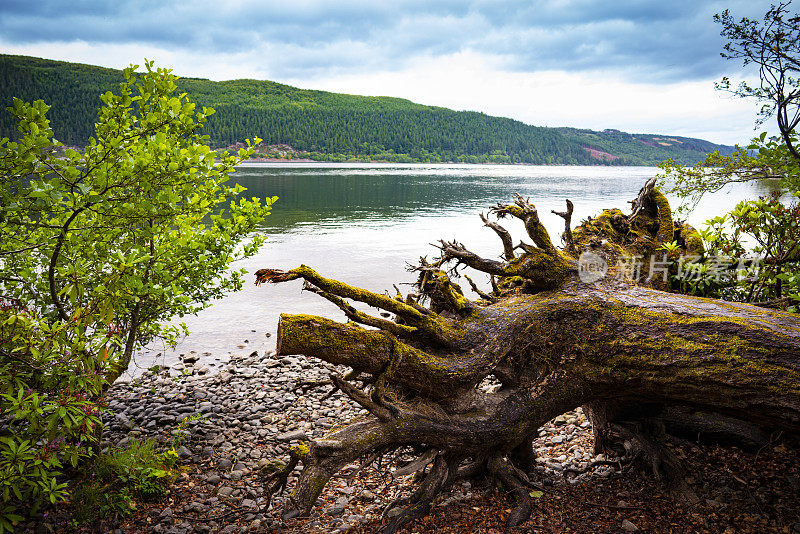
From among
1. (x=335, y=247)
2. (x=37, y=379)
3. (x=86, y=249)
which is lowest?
(x=335, y=247)

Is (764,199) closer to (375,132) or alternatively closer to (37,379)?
(37,379)

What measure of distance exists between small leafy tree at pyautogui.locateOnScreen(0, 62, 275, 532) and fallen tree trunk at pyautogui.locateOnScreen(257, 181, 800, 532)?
5.07ft

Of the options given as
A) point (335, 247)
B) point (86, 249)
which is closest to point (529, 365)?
point (86, 249)

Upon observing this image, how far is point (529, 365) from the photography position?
5.72m

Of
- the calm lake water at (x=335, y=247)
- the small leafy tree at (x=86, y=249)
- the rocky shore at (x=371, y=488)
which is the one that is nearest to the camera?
the small leafy tree at (x=86, y=249)

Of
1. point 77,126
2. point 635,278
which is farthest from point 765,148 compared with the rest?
point 77,126

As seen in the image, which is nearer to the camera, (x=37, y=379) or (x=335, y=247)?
(x=37, y=379)

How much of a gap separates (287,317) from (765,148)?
253 inches

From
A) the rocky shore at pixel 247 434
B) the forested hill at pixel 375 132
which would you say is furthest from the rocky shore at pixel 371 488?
the forested hill at pixel 375 132

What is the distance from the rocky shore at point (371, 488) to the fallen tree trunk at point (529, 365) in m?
0.33

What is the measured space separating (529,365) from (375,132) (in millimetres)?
173442

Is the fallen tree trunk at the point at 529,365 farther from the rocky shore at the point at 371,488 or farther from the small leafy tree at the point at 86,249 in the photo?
the small leafy tree at the point at 86,249

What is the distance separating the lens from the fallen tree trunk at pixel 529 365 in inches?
185

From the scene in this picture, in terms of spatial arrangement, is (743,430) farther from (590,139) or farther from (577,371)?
(590,139)
